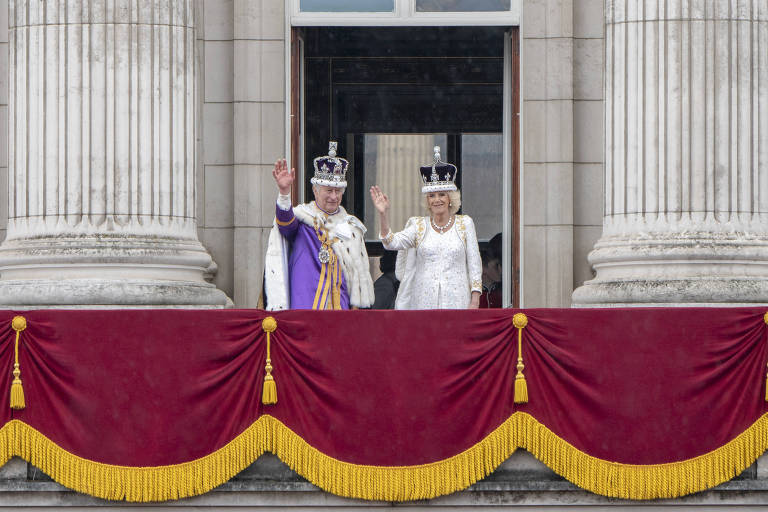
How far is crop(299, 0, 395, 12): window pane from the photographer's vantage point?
14.9 meters

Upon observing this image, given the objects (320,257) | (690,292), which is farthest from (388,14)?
(690,292)

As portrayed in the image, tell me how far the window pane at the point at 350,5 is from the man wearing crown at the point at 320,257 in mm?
3281

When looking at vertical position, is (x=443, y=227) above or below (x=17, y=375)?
above

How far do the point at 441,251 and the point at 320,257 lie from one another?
1.04 m

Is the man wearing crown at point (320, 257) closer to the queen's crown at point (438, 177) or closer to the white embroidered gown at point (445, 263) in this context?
the white embroidered gown at point (445, 263)

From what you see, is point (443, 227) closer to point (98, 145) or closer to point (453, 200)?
point (453, 200)

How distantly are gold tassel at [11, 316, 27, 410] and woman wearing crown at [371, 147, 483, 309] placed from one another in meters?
3.24

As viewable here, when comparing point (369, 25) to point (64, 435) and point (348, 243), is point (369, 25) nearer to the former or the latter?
point (348, 243)

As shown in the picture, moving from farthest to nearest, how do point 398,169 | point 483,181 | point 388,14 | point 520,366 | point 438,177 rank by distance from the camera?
1. point 398,169
2. point 483,181
3. point 388,14
4. point 438,177
5. point 520,366

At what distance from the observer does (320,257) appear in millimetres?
11914

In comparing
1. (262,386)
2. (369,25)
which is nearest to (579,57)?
(369,25)

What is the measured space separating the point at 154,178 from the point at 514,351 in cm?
353

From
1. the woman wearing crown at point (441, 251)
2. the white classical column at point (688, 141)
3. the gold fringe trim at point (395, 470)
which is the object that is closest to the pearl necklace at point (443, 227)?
the woman wearing crown at point (441, 251)

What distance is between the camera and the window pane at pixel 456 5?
14961mm
